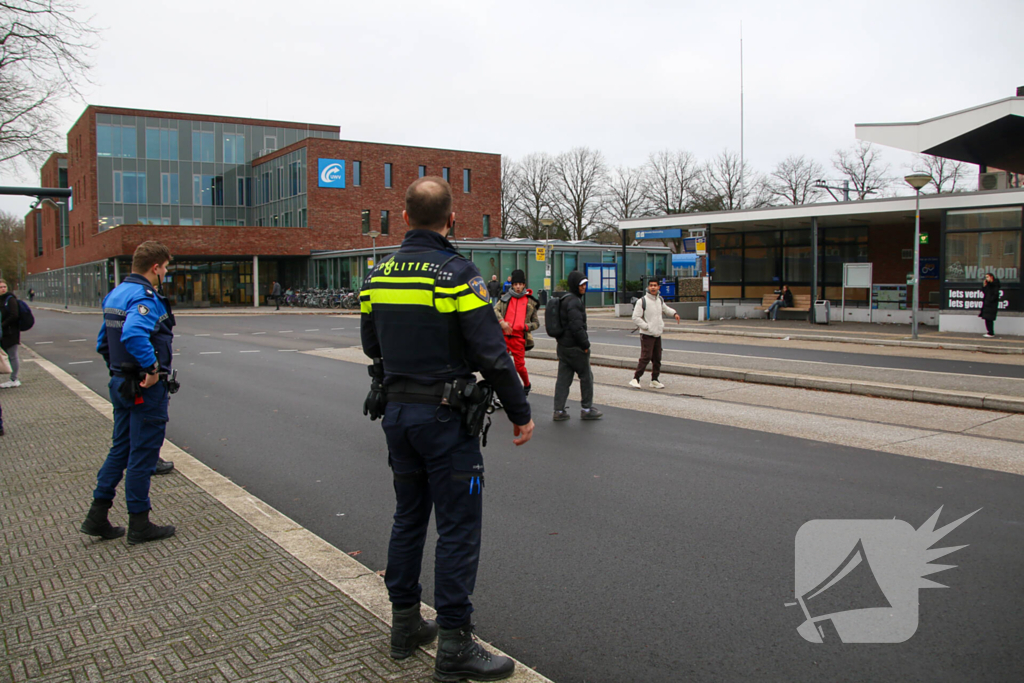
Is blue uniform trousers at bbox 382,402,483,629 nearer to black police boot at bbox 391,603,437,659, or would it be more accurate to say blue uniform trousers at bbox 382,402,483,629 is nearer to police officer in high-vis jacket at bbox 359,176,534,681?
police officer in high-vis jacket at bbox 359,176,534,681

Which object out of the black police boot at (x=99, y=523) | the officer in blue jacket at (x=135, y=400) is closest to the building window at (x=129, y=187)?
the officer in blue jacket at (x=135, y=400)

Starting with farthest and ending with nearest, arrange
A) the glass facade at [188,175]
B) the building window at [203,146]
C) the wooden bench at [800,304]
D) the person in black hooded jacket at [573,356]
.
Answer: the building window at [203,146] → the glass facade at [188,175] → the wooden bench at [800,304] → the person in black hooded jacket at [573,356]

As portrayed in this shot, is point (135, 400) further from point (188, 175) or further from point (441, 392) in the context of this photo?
point (188, 175)

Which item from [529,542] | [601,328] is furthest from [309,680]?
[601,328]

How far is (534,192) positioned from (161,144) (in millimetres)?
30148

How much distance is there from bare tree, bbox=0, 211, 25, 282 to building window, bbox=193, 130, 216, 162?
146 feet

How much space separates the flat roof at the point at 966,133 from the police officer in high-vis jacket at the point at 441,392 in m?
23.4

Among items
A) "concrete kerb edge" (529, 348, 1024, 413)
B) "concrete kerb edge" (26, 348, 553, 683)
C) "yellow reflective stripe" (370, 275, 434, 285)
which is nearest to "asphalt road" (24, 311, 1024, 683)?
"concrete kerb edge" (26, 348, 553, 683)

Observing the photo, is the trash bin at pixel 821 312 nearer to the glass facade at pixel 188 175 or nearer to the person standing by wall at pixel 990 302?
the person standing by wall at pixel 990 302

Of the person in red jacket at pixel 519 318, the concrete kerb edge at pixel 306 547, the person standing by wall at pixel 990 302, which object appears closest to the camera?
the concrete kerb edge at pixel 306 547

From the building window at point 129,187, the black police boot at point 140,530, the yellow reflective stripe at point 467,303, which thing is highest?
the building window at point 129,187

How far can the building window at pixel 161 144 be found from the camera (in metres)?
55.9

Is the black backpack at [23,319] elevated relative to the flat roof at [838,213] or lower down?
lower down

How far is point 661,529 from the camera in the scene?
508 centimetres
